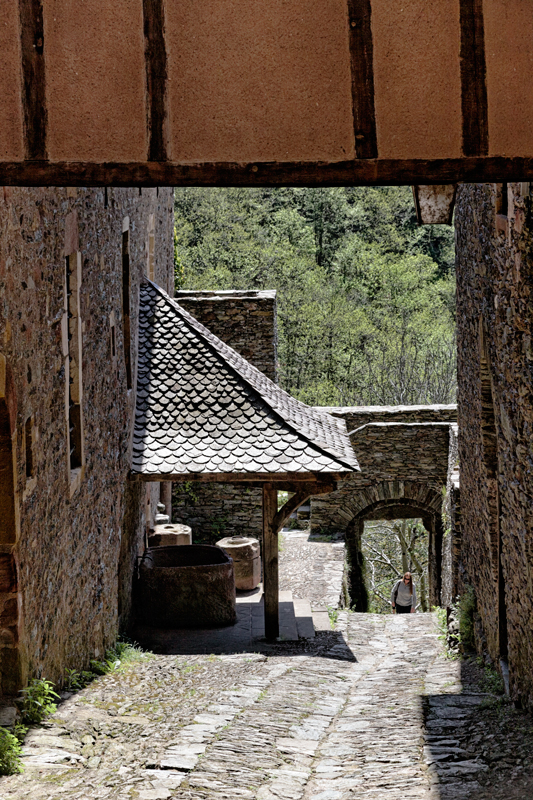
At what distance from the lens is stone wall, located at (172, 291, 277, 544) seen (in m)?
15.8

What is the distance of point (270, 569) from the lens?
9258mm

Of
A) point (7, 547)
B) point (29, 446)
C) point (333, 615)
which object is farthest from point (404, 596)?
point (7, 547)

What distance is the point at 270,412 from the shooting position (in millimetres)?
9445

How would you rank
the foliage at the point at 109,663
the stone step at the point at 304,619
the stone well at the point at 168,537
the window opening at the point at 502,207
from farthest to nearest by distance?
the stone well at the point at 168,537
the stone step at the point at 304,619
the foliage at the point at 109,663
the window opening at the point at 502,207

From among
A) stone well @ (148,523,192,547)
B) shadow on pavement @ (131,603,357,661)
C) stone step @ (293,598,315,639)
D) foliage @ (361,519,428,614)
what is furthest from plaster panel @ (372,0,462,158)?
foliage @ (361,519,428,614)

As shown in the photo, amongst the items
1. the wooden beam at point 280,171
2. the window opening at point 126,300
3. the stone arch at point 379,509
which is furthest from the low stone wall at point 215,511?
the wooden beam at point 280,171

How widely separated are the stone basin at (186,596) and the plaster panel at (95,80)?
7119 millimetres

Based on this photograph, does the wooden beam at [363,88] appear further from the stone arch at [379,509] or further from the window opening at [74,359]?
the stone arch at [379,509]

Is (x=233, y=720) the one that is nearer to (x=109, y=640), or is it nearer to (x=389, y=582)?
Result: (x=109, y=640)

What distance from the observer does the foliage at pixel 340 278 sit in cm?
2675

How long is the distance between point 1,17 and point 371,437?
13918 mm

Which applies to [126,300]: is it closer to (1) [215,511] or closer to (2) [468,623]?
(2) [468,623]

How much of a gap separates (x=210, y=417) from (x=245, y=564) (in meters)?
4.17

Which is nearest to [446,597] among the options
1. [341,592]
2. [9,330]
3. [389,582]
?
[341,592]
